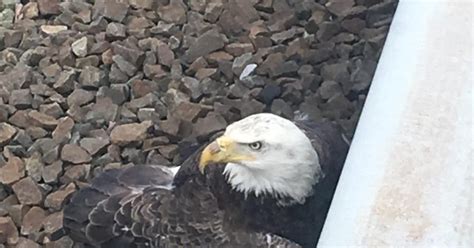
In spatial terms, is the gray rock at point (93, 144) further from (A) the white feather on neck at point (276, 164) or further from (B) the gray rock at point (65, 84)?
(A) the white feather on neck at point (276, 164)

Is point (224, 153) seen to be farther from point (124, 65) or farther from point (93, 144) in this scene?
point (124, 65)

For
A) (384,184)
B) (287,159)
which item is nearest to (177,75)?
(287,159)

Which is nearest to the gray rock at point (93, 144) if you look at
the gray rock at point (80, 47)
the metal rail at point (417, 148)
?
the gray rock at point (80, 47)

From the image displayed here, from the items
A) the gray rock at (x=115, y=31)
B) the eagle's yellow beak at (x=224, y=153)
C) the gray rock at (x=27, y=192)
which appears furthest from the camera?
the gray rock at (x=115, y=31)


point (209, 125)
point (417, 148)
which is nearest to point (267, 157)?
point (417, 148)

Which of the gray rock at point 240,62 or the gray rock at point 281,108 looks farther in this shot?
the gray rock at point 240,62

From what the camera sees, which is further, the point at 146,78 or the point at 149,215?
the point at 146,78

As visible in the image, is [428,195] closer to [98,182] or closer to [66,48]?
[98,182]

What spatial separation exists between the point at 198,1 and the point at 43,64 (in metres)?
0.53

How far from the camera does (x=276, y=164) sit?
2.53 meters

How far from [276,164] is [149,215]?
0.38 metres


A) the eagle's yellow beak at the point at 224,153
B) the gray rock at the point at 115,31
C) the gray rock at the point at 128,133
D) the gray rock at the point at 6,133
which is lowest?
the gray rock at the point at 6,133

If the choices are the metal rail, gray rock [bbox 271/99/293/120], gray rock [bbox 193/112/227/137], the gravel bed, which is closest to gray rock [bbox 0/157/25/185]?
the gravel bed

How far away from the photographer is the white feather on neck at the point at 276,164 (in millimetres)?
2480
